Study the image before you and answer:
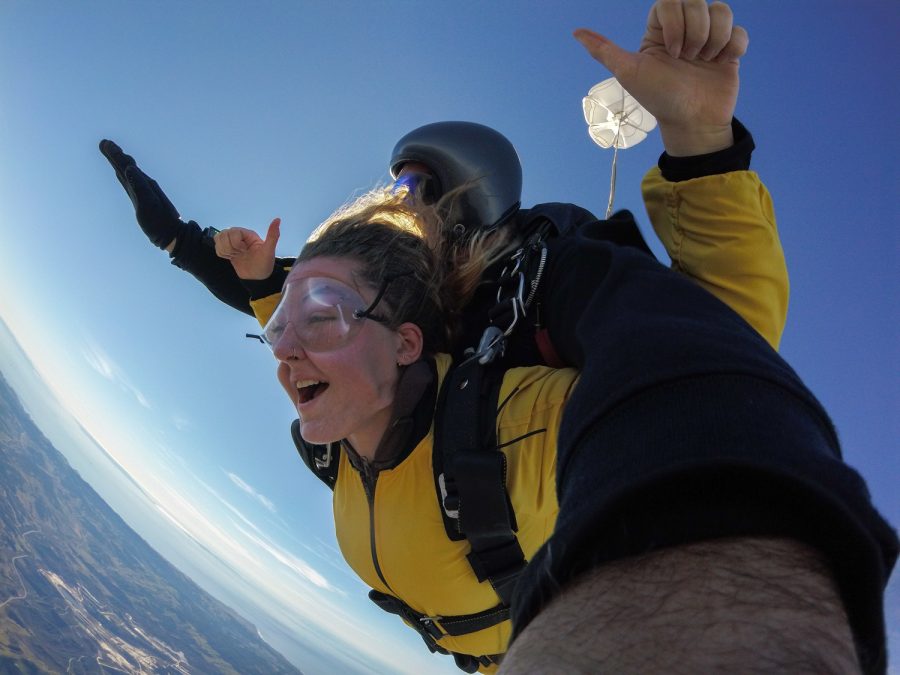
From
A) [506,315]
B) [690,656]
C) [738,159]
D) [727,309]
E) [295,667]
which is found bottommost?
[295,667]

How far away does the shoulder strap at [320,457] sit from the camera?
7.04ft

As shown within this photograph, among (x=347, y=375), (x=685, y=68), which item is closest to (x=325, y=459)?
(x=347, y=375)

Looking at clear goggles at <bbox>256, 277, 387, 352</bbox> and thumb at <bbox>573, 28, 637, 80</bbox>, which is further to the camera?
clear goggles at <bbox>256, 277, 387, 352</bbox>

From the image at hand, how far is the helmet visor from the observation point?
1.81m

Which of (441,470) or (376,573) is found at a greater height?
(441,470)

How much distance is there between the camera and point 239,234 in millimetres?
2326

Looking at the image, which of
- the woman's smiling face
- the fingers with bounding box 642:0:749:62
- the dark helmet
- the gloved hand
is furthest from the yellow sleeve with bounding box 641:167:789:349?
Result: the gloved hand

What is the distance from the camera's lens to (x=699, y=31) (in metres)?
0.99

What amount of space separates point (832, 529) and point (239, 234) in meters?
2.39

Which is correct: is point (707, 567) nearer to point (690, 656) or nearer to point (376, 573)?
point (690, 656)

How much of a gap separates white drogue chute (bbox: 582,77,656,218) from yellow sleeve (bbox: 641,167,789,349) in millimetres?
3250

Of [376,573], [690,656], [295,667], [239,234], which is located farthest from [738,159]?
[295,667]

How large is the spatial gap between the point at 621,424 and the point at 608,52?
0.95 meters

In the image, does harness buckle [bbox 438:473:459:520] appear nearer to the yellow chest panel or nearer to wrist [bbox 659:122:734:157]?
the yellow chest panel
